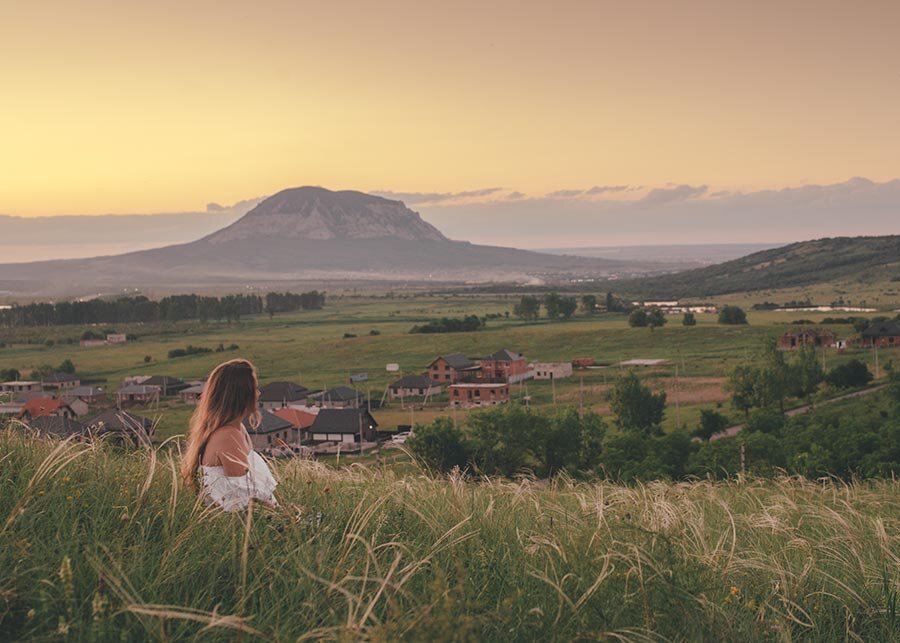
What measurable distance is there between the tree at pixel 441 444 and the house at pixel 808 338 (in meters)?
59.2

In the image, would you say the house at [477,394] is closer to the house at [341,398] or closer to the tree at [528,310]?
the house at [341,398]

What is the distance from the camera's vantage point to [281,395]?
253ft

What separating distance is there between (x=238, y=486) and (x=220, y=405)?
0.74 m

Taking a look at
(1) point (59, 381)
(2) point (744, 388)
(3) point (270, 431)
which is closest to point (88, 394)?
(1) point (59, 381)

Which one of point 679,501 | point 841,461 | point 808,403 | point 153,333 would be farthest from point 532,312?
point 679,501

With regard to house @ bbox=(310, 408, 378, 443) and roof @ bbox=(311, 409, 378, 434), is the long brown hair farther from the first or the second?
roof @ bbox=(311, 409, 378, 434)

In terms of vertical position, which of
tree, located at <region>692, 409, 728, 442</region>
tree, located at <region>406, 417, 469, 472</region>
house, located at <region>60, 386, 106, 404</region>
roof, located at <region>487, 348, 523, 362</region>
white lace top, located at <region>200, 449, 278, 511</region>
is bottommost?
house, located at <region>60, 386, 106, 404</region>

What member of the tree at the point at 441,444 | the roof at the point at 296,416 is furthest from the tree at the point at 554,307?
the tree at the point at 441,444

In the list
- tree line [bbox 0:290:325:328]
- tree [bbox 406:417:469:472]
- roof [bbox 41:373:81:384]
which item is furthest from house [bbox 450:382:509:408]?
tree line [bbox 0:290:325:328]

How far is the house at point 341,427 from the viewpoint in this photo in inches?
2190

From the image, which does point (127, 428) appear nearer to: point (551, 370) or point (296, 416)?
point (296, 416)

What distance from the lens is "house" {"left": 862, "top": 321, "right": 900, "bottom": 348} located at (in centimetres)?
8769

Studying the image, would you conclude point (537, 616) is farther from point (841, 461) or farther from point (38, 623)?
point (841, 461)

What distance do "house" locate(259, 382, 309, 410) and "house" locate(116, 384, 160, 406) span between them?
1061 cm
